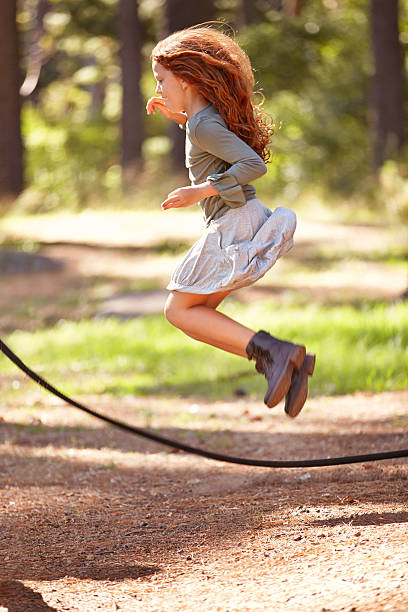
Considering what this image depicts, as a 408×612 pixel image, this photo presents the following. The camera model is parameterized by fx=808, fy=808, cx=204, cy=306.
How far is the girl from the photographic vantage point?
3559mm

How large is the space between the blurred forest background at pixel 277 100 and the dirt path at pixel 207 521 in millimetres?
9750

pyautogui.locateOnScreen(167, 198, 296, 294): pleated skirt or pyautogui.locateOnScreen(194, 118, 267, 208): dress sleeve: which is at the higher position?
pyautogui.locateOnScreen(194, 118, 267, 208): dress sleeve

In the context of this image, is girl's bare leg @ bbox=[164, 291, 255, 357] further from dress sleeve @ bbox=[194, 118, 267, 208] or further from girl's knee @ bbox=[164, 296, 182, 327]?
dress sleeve @ bbox=[194, 118, 267, 208]

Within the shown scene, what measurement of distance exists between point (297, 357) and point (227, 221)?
703mm

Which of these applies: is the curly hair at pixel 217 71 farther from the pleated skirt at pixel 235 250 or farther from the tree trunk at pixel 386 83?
the tree trunk at pixel 386 83

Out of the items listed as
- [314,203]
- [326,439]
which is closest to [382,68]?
[314,203]

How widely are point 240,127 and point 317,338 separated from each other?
531 cm

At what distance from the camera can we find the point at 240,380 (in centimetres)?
817

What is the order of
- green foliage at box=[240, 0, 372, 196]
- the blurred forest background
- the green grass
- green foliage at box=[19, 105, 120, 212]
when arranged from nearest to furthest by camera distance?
the green grass
the blurred forest background
green foliage at box=[240, 0, 372, 196]
green foliage at box=[19, 105, 120, 212]

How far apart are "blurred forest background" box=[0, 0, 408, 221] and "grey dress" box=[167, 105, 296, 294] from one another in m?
11.2

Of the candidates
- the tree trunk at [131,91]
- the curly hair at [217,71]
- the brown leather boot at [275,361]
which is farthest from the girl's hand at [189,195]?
the tree trunk at [131,91]

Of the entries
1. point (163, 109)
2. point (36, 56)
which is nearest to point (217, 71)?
point (163, 109)

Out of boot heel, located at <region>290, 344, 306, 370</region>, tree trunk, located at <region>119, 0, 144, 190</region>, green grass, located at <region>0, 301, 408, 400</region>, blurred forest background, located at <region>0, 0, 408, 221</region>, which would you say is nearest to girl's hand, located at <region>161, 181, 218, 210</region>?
boot heel, located at <region>290, 344, 306, 370</region>

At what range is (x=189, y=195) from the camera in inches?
138
